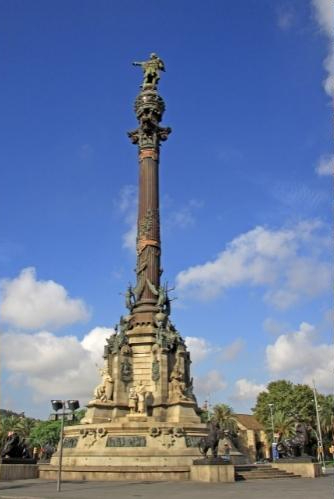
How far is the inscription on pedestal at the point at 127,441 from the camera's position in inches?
1017

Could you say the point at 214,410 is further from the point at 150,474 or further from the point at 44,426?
the point at 150,474

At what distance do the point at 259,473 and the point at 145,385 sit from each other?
9405mm

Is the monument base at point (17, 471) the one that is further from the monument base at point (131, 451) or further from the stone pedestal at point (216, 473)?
the stone pedestal at point (216, 473)

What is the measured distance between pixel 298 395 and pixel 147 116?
4817cm

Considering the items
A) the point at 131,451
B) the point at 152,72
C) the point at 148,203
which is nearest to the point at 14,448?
the point at 131,451

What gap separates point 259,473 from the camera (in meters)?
23.5

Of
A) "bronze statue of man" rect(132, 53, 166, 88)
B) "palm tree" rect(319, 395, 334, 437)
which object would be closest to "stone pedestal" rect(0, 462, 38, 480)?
"bronze statue of man" rect(132, 53, 166, 88)

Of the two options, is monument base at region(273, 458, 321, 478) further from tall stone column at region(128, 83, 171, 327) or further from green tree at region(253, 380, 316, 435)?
green tree at region(253, 380, 316, 435)

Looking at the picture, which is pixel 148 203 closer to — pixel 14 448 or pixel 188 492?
pixel 14 448

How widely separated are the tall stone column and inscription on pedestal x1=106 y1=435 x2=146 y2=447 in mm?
8578

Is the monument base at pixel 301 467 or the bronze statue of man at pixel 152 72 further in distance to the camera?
the bronze statue of man at pixel 152 72

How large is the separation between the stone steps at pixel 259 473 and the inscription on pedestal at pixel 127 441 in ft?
16.1

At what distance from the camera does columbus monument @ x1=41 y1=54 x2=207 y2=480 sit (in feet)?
82.4

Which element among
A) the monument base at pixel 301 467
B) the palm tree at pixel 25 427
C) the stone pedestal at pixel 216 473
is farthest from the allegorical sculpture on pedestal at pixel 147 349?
the palm tree at pixel 25 427
